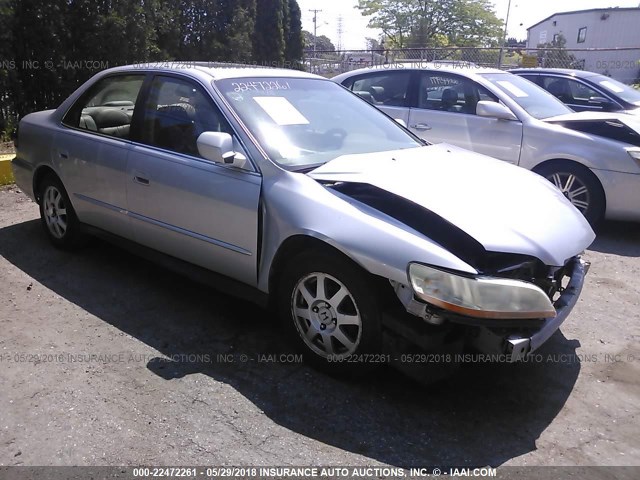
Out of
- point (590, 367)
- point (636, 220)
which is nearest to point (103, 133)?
point (590, 367)

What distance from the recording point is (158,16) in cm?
1091

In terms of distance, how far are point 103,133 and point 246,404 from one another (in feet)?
8.72

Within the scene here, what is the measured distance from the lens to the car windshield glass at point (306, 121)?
3498mm

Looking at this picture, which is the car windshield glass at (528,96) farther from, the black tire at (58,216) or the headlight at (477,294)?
the black tire at (58,216)

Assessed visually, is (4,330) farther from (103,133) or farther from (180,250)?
(103,133)

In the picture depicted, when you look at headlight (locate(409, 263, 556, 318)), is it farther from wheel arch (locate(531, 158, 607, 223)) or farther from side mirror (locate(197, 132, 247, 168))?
wheel arch (locate(531, 158, 607, 223))

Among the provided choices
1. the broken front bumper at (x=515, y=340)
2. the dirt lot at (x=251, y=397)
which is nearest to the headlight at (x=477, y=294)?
the broken front bumper at (x=515, y=340)

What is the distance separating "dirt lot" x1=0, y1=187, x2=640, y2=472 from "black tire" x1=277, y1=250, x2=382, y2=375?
0.48 ft

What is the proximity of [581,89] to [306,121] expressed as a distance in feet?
24.0

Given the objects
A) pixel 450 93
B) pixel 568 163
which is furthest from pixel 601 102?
pixel 568 163

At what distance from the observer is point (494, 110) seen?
6191 mm

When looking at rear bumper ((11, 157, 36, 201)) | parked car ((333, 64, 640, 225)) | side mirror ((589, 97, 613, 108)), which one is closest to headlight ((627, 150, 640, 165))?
parked car ((333, 64, 640, 225))

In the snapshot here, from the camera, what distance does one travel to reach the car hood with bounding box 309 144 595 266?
9.21 feet

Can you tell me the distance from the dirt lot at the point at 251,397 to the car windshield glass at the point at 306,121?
122 centimetres
